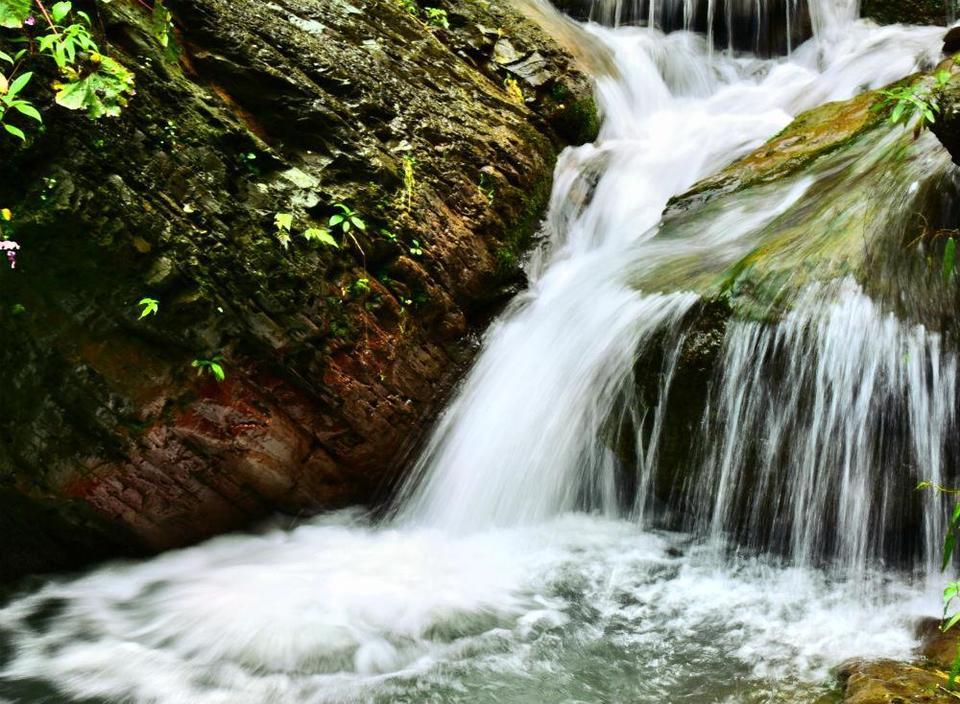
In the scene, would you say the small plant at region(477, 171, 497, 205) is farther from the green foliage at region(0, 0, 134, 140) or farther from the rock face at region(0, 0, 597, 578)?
the green foliage at region(0, 0, 134, 140)

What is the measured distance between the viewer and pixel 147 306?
12.4ft

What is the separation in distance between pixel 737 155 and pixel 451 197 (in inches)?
120

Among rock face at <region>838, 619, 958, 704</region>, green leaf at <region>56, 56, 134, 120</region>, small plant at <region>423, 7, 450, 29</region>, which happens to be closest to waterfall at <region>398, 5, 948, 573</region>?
rock face at <region>838, 619, 958, 704</region>

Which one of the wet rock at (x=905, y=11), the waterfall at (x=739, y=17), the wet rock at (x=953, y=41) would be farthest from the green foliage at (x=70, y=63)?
the wet rock at (x=905, y=11)

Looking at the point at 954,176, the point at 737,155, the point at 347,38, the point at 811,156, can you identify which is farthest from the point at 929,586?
the point at 347,38

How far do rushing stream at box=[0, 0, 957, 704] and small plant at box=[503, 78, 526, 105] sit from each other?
2.21 m

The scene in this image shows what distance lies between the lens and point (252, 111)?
4.72 m

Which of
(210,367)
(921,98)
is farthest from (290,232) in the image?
(921,98)

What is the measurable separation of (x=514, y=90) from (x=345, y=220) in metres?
2.86

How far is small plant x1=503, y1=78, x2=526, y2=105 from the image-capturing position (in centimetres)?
659

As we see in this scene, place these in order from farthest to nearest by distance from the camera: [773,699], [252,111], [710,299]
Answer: [252,111], [710,299], [773,699]

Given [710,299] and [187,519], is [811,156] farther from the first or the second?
[187,519]

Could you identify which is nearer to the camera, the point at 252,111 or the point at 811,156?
the point at 252,111

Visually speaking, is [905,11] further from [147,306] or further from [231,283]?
[147,306]
